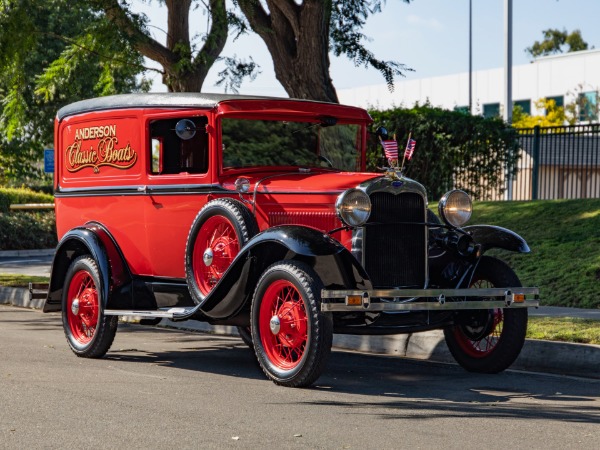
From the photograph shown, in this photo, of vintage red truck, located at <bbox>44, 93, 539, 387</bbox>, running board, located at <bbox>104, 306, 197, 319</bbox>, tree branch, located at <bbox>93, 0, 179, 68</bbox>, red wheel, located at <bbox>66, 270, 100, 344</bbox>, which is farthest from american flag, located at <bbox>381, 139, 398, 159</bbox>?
tree branch, located at <bbox>93, 0, 179, 68</bbox>

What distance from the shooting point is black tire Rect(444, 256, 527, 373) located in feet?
28.1

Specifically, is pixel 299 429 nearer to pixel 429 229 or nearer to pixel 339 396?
pixel 339 396

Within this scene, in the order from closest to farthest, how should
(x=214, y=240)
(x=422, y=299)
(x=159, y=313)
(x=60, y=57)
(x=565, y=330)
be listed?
1. (x=422, y=299)
2. (x=214, y=240)
3. (x=159, y=313)
4. (x=565, y=330)
5. (x=60, y=57)

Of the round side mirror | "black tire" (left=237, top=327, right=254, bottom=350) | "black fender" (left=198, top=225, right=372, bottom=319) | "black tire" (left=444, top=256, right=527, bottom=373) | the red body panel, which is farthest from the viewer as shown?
"black tire" (left=237, top=327, right=254, bottom=350)

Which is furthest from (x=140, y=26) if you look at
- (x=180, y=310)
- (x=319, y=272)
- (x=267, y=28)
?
(x=319, y=272)

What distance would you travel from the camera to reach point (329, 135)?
10.0 m

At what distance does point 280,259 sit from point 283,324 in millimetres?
612

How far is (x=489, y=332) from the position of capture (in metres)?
8.77

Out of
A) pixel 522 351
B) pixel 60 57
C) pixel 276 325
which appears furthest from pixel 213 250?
pixel 60 57

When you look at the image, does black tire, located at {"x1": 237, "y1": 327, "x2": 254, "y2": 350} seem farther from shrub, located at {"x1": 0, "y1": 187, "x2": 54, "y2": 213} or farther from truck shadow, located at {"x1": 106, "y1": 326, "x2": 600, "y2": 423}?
shrub, located at {"x1": 0, "y1": 187, "x2": 54, "y2": 213}

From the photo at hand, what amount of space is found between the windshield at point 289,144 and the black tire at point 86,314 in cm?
167

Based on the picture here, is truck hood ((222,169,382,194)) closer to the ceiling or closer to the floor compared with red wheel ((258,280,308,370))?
closer to the ceiling

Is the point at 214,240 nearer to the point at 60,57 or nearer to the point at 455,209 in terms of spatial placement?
the point at 455,209

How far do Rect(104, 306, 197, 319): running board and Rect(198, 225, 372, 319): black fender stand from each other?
29 cm
